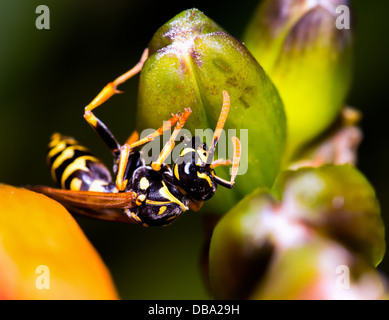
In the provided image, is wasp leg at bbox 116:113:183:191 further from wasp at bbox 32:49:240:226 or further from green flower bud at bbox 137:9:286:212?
green flower bud at bbox 137:9:286:212

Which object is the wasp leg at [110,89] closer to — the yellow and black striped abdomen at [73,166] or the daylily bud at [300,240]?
the yellow and black striped abdomen at [73,166]

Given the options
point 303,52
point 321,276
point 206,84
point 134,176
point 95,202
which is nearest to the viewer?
point 321,276

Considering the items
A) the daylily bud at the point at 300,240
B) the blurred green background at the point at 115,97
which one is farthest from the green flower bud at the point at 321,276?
the blurred green background at the point at 115,97

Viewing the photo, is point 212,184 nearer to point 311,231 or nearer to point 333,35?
point 311,231

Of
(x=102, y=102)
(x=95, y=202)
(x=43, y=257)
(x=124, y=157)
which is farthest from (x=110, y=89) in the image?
(x=43, y=257)

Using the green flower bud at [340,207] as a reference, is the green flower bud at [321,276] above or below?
below

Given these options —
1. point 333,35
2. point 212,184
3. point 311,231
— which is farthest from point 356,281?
point 333,35

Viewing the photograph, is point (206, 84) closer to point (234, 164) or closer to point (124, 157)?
point (234, 164)
